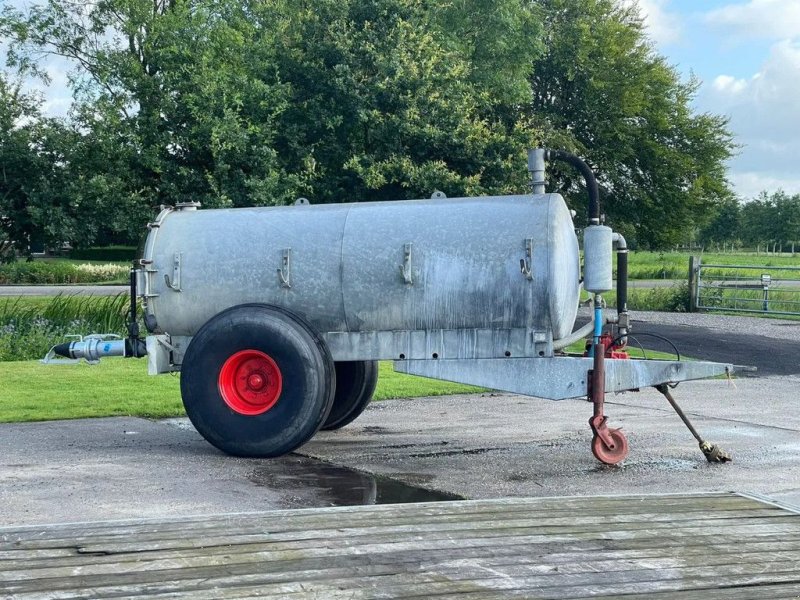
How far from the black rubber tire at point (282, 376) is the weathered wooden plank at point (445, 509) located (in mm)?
2193

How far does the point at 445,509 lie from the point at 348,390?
4.03m

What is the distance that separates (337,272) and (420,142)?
1942 centimetres

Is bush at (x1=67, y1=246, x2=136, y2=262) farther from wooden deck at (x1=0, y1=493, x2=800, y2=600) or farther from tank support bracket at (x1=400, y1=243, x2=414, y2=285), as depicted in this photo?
wooden deck at (x1=0, y1=493, x2=800, y2=600)

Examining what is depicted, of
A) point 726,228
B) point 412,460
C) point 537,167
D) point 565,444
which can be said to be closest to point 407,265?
point 537,167

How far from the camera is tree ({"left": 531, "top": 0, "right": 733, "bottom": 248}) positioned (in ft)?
166

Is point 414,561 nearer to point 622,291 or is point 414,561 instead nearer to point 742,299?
point 622,291

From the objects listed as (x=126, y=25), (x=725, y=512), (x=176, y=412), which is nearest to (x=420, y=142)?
(x=126, y=25)

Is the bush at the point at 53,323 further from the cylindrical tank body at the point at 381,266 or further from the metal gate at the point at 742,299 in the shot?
the metal gate at the point at 742,299

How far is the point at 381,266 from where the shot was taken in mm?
8188

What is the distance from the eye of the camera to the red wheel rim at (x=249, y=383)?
323 inches

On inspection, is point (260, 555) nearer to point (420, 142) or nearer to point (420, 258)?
point (420, 258)

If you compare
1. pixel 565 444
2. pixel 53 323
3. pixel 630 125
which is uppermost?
pixel 630 125

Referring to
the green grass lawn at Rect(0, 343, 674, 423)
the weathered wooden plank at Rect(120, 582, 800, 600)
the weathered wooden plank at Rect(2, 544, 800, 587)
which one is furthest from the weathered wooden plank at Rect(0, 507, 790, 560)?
the green grass lawn at Rect(0, 343, 674, 423)

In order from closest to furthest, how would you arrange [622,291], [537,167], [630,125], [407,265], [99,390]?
1. [407,265]
2. [537,167]
3. [622,291]
4. [99,390]
5. [630,125]
